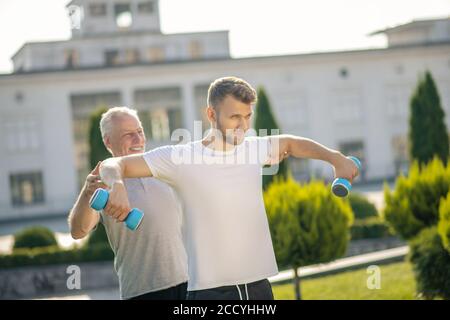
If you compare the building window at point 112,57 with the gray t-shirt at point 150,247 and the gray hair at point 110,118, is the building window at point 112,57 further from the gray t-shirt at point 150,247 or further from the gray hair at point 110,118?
the gray t-shirt at point 150,247

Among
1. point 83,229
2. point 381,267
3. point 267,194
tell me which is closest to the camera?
point 83,229

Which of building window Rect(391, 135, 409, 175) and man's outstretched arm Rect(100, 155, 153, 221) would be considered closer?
man's outstretched arm Rect(100, 155, 153, 221)

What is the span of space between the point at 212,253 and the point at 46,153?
4374 centimetres

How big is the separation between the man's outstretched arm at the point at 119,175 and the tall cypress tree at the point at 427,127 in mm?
18436

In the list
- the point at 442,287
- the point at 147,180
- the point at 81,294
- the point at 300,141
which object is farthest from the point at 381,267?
the point at 300,141

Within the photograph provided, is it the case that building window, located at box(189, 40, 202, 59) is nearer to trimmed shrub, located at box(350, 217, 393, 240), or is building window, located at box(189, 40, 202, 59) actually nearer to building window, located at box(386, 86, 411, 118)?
building window, located at box(386, 86, 411, 118)

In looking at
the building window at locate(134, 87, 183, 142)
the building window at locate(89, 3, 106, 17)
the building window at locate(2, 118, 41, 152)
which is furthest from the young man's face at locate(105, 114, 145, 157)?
the building window at locate(89, 3, 106, 17)

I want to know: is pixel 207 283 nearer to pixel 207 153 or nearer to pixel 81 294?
pixel 207 153

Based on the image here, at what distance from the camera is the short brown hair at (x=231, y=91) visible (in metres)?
3.55

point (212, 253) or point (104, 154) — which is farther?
point (104, 154)

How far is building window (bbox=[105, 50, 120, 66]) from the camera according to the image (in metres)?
51.9

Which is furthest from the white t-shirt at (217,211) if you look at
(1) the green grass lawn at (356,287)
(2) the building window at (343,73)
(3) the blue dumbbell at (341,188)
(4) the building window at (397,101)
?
(4) the building window at (397,101)

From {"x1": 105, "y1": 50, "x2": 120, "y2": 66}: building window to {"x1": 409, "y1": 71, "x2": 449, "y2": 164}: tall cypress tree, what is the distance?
3117 centimetres
